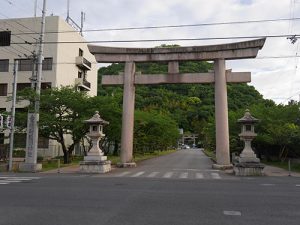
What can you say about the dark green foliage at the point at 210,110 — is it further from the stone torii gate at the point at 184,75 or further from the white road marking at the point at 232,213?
the white road marking at the point at 232,213

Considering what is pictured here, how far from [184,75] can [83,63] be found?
28.0 meters

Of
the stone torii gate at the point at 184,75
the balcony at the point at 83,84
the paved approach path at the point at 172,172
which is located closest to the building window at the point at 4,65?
the balcony at the point at 83,84

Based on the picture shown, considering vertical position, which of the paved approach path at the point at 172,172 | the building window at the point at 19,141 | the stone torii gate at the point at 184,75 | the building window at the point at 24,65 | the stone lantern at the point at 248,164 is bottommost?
the paved approach path at the point at 172,172

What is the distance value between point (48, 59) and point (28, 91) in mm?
18352

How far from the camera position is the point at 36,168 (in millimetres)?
25875

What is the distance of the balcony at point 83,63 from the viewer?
5328cm

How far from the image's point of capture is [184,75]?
29.2 m

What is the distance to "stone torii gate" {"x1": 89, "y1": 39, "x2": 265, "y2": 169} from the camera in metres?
27.7

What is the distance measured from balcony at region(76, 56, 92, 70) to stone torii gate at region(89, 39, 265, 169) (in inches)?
938

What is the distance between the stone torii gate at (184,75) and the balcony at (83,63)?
78.1 ft

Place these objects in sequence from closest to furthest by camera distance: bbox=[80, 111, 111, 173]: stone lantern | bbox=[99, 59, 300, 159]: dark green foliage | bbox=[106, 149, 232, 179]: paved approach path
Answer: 1. bbox=[106, 149, 232, 179]: paved approach path
2. bbox=[80, 111, 111, 173]: stone lantern
3. bbox=[99, 59, 300, 159]: dark green foliage

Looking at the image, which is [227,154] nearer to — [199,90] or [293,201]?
[293,201]

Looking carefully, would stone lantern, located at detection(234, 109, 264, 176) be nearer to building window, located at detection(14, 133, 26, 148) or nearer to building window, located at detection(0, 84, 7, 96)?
building window, located at detection(14, 133, 26, 148)

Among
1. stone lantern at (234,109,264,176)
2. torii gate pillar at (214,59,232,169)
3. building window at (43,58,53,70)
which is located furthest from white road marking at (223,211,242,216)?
building window at (43,58,53,70)
